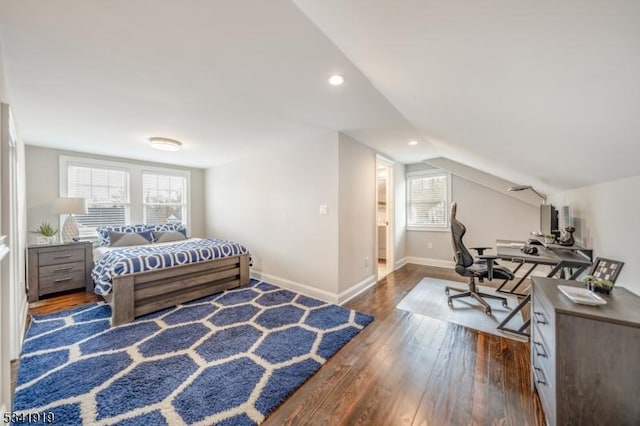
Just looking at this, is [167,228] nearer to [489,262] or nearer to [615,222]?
[489,262]

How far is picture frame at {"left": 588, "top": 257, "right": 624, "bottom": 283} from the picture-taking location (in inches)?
58.0

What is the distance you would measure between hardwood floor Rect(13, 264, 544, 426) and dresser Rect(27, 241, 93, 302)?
394 cm

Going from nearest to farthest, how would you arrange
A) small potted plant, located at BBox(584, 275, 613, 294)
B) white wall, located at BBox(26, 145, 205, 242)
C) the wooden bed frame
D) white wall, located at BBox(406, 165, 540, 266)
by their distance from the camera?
small potted plant, located at BBox(584, 275, 613, 294), the wooden bed frame, white wall, located at BBox(26, 145, 205, 242), white wall, located at BBox(406, 165, 540, 266)

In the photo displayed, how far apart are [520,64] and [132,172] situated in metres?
5.78

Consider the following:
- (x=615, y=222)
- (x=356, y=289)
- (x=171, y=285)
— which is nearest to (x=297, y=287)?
(x=356, y=289)

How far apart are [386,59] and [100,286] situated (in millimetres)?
3637

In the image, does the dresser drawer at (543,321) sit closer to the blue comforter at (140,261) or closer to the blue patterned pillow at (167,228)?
the blue comforter at (140,261)

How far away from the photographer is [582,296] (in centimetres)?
129

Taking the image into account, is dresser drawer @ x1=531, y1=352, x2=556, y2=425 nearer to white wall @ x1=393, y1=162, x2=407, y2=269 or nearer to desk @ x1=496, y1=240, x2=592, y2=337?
desk @ x1=496, y1=240, x2=592, y2=337

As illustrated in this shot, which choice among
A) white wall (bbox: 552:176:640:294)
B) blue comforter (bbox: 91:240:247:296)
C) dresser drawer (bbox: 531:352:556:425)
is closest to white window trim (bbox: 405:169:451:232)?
white wall (bbox: 552:176:640:294)

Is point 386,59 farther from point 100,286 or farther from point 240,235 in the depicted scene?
point 240,235

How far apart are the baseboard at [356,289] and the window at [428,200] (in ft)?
6.78

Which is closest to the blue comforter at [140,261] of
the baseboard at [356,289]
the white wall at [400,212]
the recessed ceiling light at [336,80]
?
the baseboard at [356,289]

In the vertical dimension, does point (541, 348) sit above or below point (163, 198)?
below
